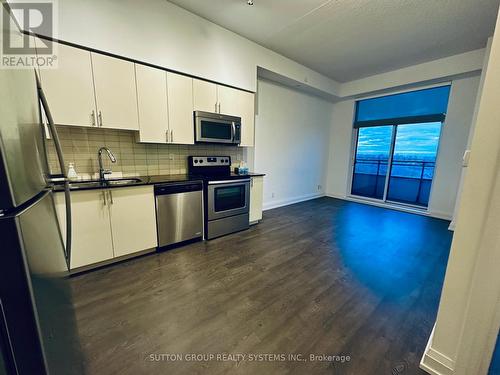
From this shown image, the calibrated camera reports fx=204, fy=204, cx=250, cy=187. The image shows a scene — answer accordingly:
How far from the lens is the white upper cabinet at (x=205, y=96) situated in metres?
2.79

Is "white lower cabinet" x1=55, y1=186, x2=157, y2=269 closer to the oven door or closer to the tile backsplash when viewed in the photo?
the tile backsplash

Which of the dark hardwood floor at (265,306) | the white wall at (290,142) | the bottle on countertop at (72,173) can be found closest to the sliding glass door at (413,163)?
the white wall at (290,142)

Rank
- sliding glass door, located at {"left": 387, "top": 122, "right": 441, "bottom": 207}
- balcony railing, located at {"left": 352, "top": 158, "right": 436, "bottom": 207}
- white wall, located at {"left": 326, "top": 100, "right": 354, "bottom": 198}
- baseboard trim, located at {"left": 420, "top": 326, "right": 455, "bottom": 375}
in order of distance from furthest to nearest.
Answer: white wall, located at {"left": 326, "top": 100, "right": 354, "bottom": 198} → balcony railing, located at {"left": 352, "top": 158, "right": 436, "bottom": 207} → sliding glass door, located at {"left": 387, "top": 122, "right": 441, "bottom": 207} → baseboard trim, located at {"left": 420, "top": 326, "right": 455, "bottom": 375}

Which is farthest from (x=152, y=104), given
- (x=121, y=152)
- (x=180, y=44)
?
(x=180, y=44)

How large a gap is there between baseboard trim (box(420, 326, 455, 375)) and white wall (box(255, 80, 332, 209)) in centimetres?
345

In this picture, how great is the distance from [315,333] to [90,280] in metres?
2.11

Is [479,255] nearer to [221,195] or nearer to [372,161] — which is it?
[221,195]

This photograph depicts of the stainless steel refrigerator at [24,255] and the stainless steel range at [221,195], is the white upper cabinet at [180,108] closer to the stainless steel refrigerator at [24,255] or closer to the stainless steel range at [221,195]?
the stainless steel range at [221,195]

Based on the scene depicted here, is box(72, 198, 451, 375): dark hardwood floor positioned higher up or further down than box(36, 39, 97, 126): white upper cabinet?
further down

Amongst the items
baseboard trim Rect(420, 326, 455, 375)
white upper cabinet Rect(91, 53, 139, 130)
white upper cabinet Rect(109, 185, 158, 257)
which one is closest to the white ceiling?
white upper cabinet Rect(91, 53, 139, 130)

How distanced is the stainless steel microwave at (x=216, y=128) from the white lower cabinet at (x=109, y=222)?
103cm

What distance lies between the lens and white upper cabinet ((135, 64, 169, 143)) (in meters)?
2.37

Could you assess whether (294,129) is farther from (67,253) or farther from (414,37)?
(67,253)

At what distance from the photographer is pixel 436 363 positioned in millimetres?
1202
